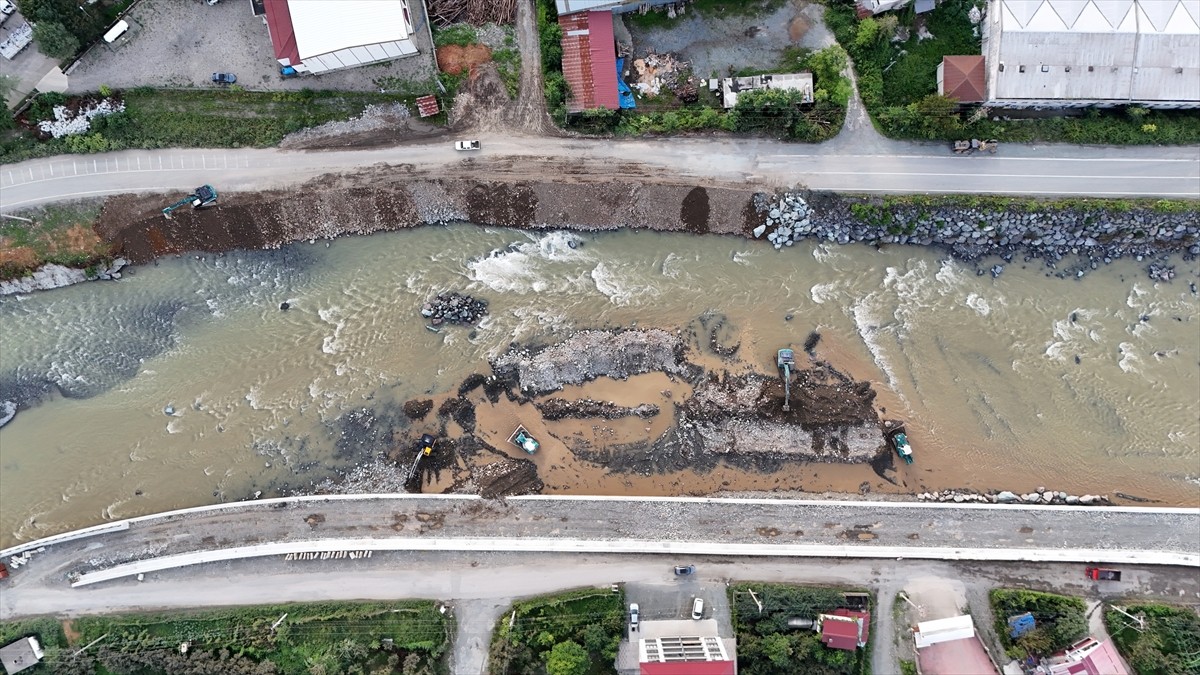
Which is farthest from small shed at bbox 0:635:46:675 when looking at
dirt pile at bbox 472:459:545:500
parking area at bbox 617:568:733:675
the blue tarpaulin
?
the blue tarpaulin

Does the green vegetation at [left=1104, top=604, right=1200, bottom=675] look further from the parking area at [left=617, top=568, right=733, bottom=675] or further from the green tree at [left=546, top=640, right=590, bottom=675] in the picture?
the green tree at [left=546, top=640, right=590, bottom=675]

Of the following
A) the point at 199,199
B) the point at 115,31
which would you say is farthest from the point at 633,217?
the point at 115,31

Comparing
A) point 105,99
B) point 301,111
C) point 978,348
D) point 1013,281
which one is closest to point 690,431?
point 978,348

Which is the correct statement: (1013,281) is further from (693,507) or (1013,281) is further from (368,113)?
(368,113)

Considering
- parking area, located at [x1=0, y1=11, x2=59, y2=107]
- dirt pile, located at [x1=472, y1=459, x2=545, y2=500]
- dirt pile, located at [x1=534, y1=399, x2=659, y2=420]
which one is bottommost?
dirt pile, located at [x1=472, y1=459, x2=545, y2=500]

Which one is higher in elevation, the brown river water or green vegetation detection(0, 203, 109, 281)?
green vegetation detection(0, 203, 109, 281)
